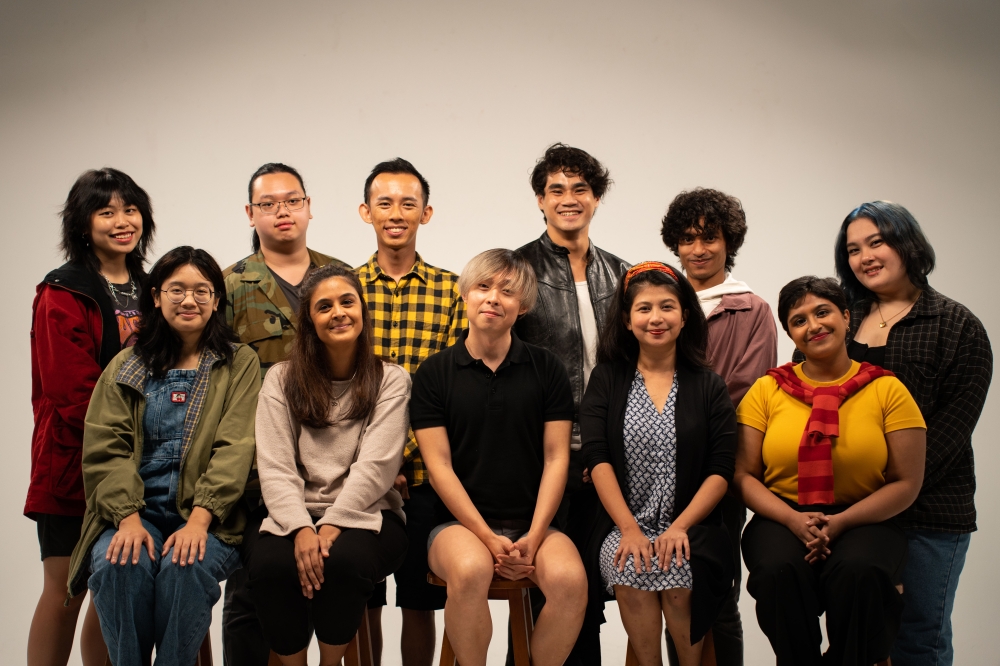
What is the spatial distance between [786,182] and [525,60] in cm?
149

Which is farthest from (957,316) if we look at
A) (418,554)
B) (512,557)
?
(418,554)

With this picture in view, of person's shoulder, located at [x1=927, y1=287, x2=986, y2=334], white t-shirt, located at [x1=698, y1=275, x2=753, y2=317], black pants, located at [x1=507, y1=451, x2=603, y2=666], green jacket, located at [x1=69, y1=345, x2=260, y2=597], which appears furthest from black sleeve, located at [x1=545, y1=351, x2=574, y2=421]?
person's shoulder, located at [x1=927, y1=287, x2=986, y2=334]

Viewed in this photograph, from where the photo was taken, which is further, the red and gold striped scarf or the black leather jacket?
the black leather jacket

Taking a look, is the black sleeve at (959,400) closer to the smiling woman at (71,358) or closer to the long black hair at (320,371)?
the long black hair at (320,371)

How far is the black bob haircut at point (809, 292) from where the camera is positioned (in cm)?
238

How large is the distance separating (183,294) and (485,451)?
1.02m

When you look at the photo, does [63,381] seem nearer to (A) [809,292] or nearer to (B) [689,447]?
(B) [689,447]

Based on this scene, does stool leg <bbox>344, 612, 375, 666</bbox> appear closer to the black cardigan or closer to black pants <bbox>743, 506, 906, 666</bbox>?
the black cardigan

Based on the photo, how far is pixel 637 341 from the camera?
2516mm

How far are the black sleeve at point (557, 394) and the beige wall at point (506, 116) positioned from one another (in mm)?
1853

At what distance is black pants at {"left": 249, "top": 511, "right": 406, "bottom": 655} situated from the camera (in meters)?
2.12

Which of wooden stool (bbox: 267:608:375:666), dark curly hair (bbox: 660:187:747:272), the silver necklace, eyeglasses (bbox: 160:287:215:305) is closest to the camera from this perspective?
wooden stool (bbox: 267:608:375:666)

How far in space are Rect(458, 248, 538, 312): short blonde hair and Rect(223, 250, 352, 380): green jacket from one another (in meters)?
0.46

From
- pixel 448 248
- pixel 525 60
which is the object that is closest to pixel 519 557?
pixel 448 248
